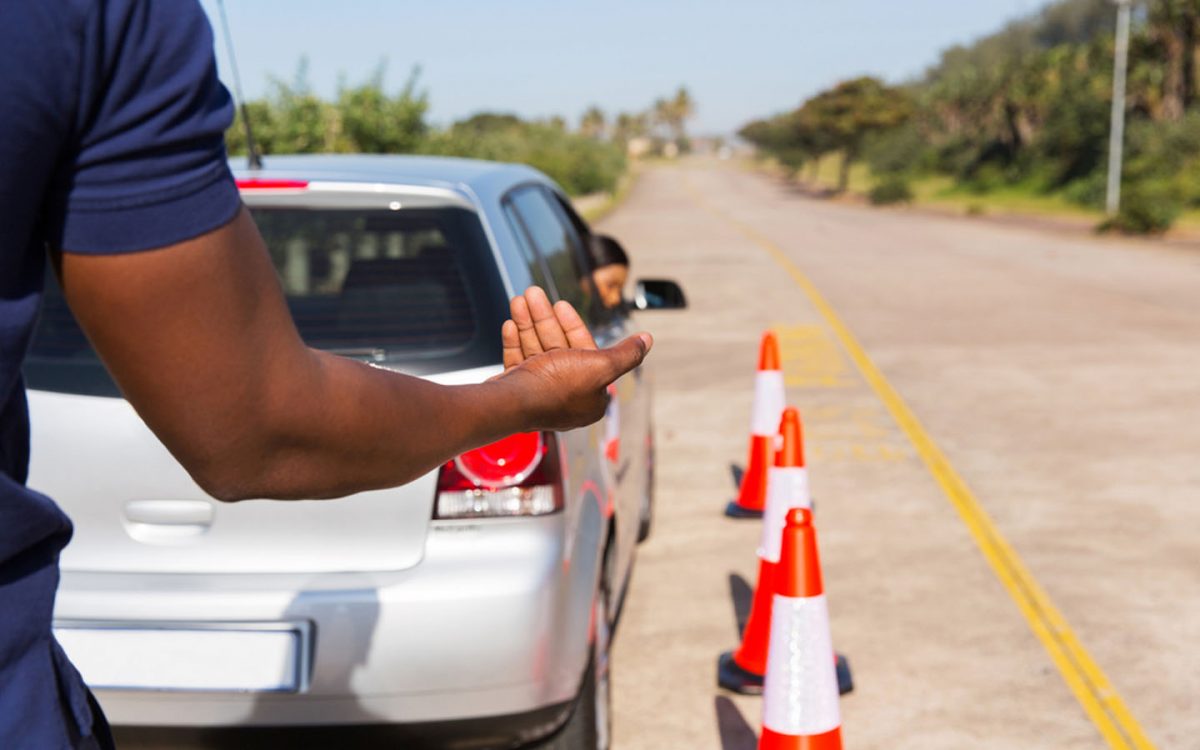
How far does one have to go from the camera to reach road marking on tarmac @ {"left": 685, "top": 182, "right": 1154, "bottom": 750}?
14.0ft

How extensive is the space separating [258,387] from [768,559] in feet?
12.4

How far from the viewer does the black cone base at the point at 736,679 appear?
4.50m

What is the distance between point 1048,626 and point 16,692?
456 centimetres

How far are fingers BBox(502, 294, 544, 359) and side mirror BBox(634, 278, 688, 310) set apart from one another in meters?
3.85

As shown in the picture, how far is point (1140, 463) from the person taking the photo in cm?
779

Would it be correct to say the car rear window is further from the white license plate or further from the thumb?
the thumb

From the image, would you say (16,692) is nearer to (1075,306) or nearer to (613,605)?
(613,605)

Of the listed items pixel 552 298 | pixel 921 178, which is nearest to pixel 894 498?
pixel 552 298

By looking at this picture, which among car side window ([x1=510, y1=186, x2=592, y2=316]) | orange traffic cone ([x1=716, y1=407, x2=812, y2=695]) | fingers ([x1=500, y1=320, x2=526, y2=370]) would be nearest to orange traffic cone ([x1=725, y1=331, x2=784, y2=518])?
orange traffic cone ([x1=716, y1=407, x2=812, y2=695])

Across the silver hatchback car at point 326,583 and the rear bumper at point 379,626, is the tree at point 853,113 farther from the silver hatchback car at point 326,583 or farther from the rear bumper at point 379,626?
the rear bumper at point 379,626

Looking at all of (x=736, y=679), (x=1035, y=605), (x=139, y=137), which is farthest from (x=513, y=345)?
(x=1035, y=605)

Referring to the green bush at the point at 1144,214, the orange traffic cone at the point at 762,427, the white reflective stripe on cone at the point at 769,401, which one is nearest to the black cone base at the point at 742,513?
the orange traffic cone at the point at 762,427

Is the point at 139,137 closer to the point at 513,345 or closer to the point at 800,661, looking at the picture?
the point at 513,345

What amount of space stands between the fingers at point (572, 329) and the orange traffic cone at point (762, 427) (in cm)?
528
